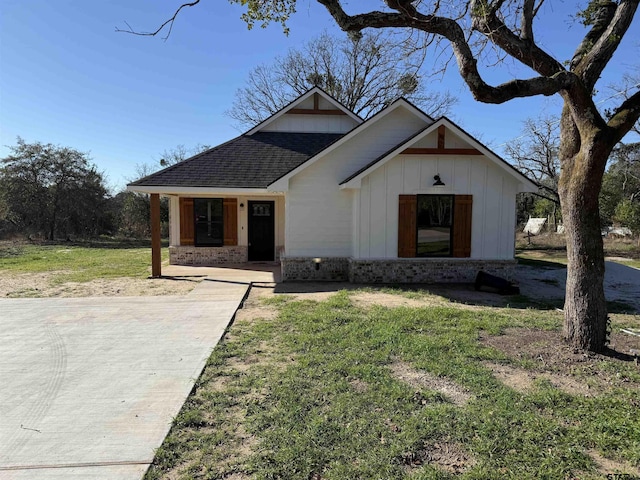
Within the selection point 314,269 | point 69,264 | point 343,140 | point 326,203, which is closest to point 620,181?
point 343,140

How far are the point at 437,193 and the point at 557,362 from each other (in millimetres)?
6204

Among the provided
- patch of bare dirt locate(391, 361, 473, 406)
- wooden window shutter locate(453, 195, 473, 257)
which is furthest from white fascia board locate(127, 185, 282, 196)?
patch of bare dirt locate(391, 361, 473, 406)

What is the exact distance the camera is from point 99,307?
7664mm

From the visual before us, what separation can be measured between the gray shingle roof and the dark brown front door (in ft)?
5.10

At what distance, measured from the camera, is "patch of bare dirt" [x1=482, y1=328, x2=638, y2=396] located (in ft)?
13.6

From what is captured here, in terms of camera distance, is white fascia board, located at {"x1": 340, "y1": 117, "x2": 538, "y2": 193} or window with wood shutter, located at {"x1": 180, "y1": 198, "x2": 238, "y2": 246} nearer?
white fascia board, located at {"x1": 340, "y1": 117, "x2": 538, "y2": 193}

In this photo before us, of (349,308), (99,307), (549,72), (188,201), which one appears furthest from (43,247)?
(549,72)

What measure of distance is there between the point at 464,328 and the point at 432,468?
12.1ft

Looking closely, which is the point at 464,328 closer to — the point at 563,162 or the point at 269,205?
the point at 563,162

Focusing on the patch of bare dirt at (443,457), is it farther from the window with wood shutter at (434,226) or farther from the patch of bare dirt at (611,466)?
the window with wood shutter at (434,226)

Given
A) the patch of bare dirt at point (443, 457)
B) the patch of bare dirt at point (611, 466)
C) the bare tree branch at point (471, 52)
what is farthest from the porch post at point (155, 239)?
the patch of bare dirt at point (611, 466)

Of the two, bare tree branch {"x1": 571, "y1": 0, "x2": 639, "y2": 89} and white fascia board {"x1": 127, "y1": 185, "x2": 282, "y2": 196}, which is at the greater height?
bare tree branch {"x1": 571, "y1": 0, "x2": 639, "y2": 89}

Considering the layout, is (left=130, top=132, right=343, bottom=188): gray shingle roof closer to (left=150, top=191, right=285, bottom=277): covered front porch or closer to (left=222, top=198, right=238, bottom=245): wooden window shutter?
(left=150, top=191, right=285, bottom=277): covered front porch

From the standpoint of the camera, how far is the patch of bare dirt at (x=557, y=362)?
4.16 metres
